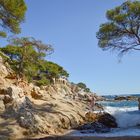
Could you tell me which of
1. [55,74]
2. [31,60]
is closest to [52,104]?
[31,60]

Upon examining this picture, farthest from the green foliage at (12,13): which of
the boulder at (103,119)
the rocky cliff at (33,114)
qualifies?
the boulder at (103,119)

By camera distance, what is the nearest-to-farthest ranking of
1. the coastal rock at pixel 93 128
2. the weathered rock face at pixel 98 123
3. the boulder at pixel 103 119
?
the coastal rock at pixel 93 128 < the weathered rock face at pixel 98 123 < the boulder at pixel 103 119

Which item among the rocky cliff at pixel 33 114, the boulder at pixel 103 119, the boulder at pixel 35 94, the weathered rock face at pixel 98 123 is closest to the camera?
the rocky cliff at pixel 33 114

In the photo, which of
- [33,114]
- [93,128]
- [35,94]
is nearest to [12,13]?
[35,94]

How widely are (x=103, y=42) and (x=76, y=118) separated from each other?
9.44 metres

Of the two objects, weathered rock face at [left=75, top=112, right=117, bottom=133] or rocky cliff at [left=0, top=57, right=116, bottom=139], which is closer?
rocky cliff at [left=0, top=57, right=116, bottom=139]

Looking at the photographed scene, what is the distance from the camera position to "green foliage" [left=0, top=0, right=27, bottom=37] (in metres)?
24.9

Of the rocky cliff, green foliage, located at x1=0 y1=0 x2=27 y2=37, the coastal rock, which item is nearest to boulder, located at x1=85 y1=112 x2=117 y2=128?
the rocky cliff

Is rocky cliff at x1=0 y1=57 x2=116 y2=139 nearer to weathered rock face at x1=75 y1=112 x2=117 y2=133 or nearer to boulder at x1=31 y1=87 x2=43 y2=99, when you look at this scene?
boulder at x1=31 y1=87 x2=43 y2=99

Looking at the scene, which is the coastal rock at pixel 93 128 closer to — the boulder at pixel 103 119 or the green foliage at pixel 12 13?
the boulder at pixel 103 119

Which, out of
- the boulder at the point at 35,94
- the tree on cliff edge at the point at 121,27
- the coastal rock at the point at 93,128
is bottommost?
the coastal rock at the point at 93,128

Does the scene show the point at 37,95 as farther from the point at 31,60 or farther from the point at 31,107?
the point at 31,60

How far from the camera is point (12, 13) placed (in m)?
25.5

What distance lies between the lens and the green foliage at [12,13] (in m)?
24.9
